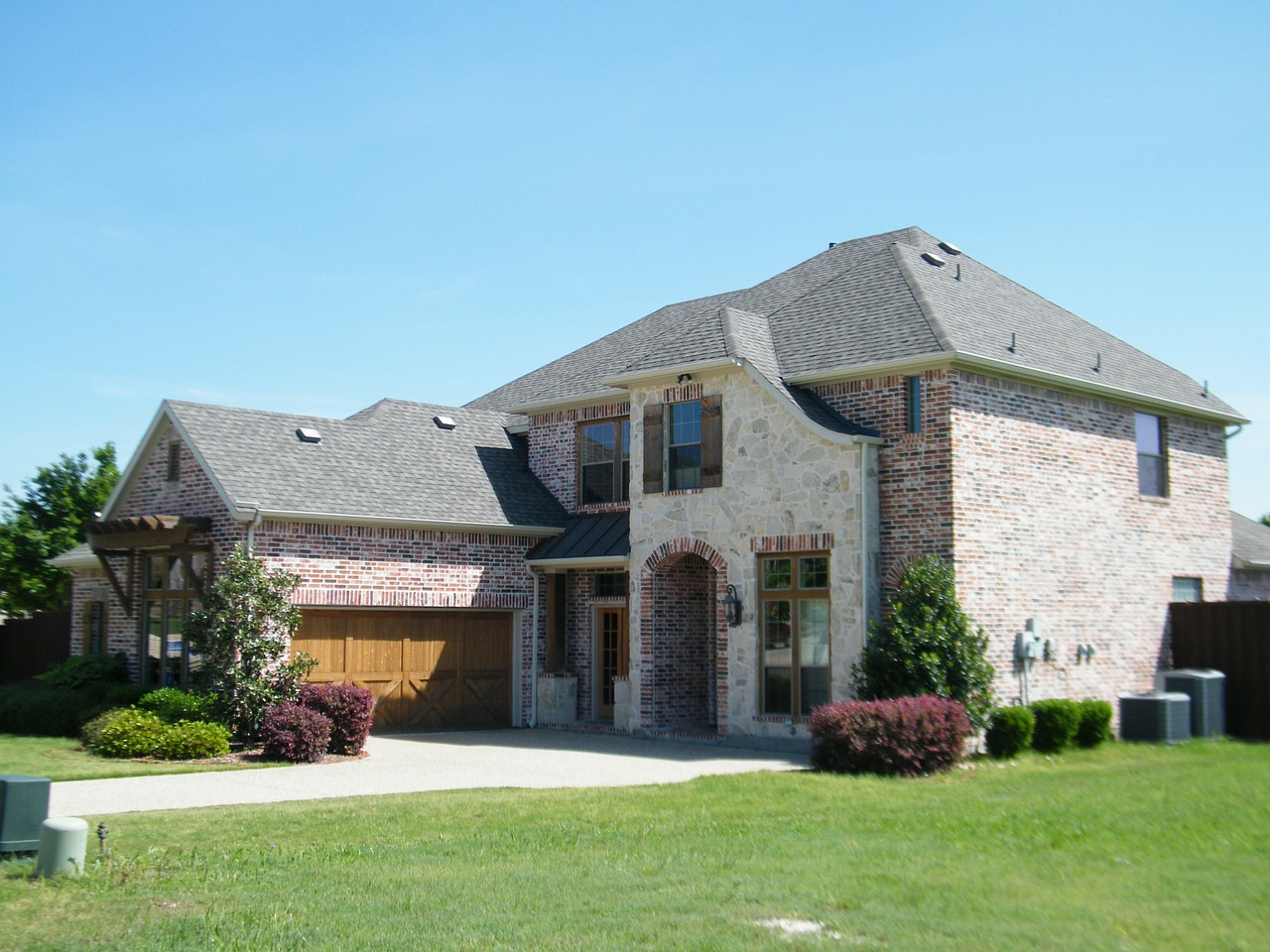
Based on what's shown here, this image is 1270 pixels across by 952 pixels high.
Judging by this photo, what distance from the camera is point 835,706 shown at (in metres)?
16.4

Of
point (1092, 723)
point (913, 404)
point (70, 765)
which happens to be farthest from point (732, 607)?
point (70, 765)

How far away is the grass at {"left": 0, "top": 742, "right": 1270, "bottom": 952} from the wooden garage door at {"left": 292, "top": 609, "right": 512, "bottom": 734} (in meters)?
8.30

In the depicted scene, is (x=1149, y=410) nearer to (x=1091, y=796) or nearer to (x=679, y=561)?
(x=679, y=561)

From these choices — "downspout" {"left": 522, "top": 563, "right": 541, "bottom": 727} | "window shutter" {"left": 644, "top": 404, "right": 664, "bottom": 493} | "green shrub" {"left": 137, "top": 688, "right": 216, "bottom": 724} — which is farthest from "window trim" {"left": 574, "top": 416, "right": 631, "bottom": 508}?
"green shrub" {"left": 137, "top": 688, "right": 216, "bottom": 724}

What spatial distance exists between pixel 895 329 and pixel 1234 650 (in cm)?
818

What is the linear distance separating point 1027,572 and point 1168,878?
10.8m

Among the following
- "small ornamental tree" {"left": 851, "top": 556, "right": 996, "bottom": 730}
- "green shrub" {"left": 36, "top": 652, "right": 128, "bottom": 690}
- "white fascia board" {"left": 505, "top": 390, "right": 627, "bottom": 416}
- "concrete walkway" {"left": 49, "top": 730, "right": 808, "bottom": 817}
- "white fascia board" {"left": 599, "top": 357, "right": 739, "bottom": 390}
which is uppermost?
"white fascia board" {"left": 505, "top": 390, "right": 627, "bottom": 416}

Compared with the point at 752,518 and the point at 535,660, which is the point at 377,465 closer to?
the point at 535,660

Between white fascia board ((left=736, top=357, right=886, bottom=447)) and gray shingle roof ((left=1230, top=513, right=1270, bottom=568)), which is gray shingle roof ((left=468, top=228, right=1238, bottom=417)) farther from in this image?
gray shingle roof ((left=1230, top=513, right=1270, bottom=568))

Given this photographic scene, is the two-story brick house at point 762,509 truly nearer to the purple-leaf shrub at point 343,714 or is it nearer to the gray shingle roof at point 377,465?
the gray shingle roof at point 377,465

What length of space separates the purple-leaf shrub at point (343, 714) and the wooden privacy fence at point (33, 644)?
11.8 meters

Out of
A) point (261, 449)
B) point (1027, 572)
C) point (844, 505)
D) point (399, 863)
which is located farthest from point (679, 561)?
point (399, 863)

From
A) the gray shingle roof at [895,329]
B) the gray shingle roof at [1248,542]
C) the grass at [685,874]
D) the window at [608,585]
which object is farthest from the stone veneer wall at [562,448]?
the gray shingle roof at [1248,542]

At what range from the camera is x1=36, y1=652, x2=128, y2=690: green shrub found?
72.8 ft
